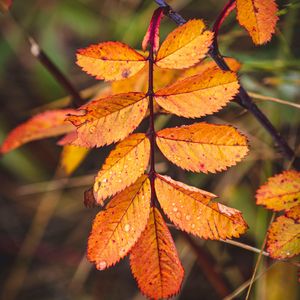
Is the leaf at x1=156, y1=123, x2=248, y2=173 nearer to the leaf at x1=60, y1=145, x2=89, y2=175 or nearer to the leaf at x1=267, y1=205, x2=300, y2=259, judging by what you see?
the leaf at x1=267, y1=205, x2=300, y2=259

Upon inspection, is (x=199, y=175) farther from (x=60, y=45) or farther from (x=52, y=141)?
(x=60, y=45)

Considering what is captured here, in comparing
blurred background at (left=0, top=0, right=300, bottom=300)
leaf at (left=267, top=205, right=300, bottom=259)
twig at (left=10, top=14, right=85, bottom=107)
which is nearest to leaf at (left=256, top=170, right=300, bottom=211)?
leaf at (left=267, top=205, right=300, bottom=259)

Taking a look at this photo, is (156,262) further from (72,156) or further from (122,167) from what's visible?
(72,156)

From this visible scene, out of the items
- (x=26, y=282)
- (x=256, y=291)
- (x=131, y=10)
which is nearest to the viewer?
(x=256, y=291)

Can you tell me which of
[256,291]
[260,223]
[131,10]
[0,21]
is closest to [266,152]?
[260,223]

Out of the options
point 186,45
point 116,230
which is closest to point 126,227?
point 116,230

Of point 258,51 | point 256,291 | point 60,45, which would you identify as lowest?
point 256,291

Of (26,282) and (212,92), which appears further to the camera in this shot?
(26,282)
